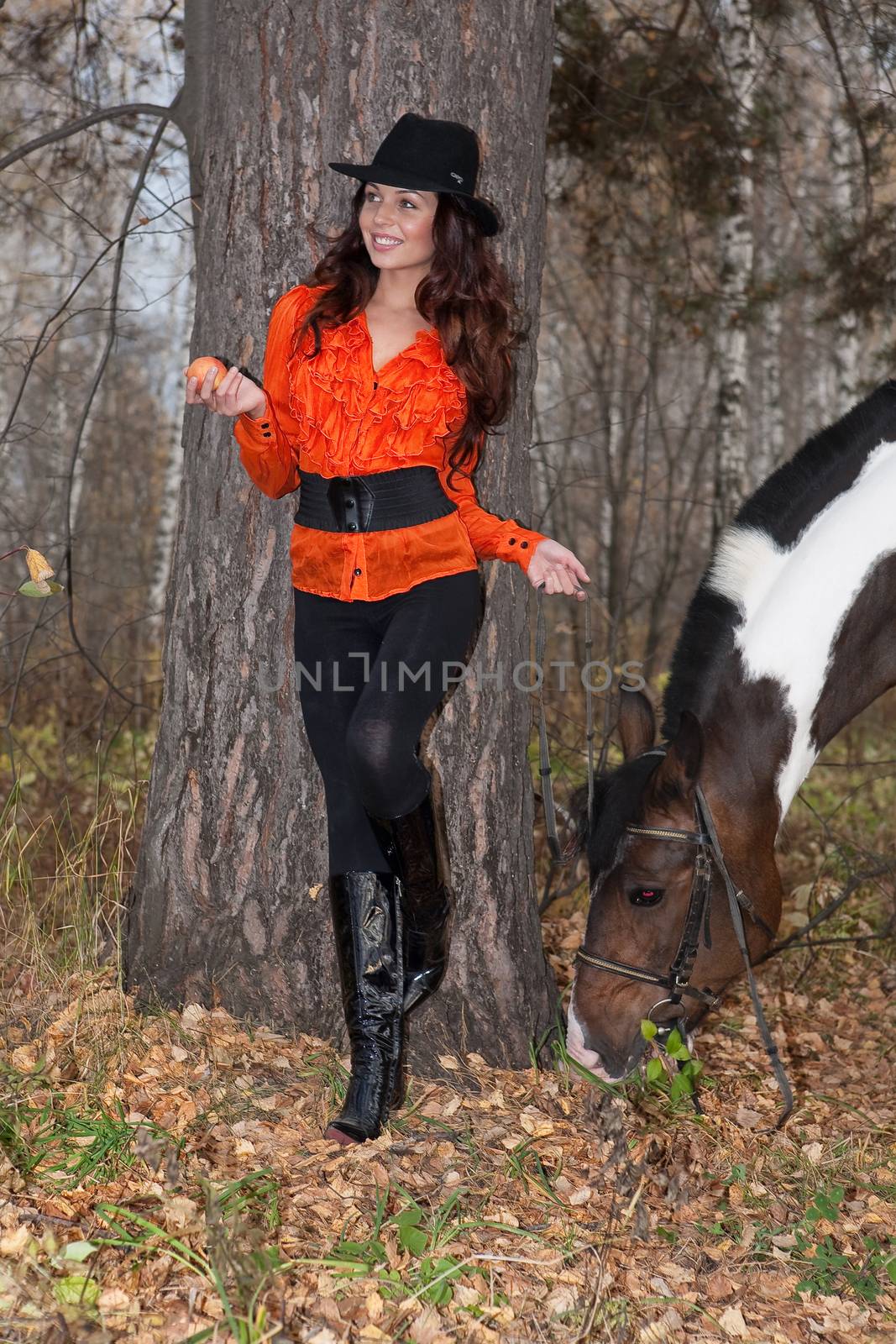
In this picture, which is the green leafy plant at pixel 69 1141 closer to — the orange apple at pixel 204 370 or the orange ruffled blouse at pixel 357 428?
the orange ruffled blouse at pixel 357 428

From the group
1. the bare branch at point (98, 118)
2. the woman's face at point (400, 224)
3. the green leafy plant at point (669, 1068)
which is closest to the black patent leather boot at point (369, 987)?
the green leafy plant at point (669, 1068)

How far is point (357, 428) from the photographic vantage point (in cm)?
271

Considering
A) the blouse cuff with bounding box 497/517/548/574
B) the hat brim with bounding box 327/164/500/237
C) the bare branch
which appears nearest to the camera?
the hat brim with bounding box 327/164/500/237

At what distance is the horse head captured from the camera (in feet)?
9.64

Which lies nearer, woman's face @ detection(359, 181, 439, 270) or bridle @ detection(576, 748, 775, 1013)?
woman's face @ detection(359, 181, 439, 270)

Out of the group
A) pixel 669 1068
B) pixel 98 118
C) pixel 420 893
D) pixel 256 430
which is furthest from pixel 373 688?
pixel 98 118

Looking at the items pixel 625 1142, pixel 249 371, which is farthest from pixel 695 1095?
pixel 249 371

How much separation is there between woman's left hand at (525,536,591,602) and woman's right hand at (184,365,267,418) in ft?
2.55

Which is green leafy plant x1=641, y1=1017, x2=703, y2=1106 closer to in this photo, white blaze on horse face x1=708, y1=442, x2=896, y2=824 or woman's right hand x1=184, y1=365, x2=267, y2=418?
white blaze on horse face x1=708, y1=442, x2=896, y2=824

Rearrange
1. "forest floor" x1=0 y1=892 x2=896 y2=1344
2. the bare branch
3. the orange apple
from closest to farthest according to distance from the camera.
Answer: "forest floor" x1=0 y1=892 x2=896 y2=1344 < the orange apple < the bare branch

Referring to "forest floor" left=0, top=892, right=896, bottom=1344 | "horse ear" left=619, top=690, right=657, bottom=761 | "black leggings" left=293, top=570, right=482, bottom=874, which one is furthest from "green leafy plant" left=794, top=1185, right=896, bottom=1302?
"black leggings" left=293, top=570, right=482, bottom=874

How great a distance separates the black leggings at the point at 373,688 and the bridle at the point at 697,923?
2.10ft

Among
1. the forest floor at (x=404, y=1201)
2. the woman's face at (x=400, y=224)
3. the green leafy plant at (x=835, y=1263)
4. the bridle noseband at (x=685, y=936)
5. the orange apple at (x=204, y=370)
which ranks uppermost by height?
the woman's face at (x=400, y=224)

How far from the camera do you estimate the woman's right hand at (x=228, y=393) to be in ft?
8.29
